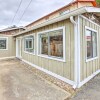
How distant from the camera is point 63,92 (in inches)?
198

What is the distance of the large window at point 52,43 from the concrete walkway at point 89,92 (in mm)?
1763

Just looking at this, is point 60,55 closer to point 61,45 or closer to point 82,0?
point 61,45

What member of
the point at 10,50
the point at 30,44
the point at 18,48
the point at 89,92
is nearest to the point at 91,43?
the point at 89,92

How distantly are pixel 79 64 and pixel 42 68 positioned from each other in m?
3.50

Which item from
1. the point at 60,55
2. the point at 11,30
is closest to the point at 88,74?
the point at 60,55

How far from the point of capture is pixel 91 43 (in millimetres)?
6969

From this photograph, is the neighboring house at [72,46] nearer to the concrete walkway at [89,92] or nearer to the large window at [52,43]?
the large window at [52,43]

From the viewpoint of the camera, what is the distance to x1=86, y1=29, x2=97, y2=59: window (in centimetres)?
649

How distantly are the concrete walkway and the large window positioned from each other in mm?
1763

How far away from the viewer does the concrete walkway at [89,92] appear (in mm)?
4570

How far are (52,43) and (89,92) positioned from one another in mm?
3272

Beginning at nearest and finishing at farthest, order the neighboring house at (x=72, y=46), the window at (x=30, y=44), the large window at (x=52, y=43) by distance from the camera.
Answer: the neighboring house at (x=72, y=46), the large window at (x=52, y=43), the window at (x=30, y=44)

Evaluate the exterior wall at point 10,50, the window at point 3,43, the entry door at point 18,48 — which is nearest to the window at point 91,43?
the entry door at point 18,48

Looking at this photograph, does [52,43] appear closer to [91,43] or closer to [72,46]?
[72,46]
